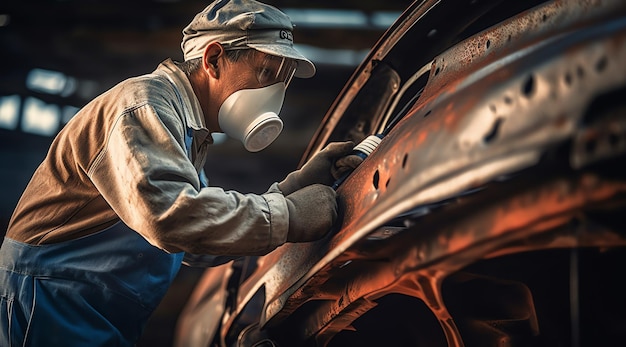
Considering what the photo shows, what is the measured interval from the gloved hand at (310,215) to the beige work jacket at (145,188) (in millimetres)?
29

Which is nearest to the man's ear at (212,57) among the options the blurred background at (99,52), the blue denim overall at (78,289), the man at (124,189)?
the man at (124,189)

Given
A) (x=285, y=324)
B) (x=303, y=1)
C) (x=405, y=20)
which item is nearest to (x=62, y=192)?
(x=285, y=324)

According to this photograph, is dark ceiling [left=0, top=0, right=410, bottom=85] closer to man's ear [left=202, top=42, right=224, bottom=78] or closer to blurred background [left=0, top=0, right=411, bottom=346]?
blurred background [left=0, top=0, right=411, bottom=346]

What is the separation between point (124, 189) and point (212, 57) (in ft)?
1.64

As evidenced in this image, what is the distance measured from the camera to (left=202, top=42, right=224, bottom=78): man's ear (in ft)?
6.27

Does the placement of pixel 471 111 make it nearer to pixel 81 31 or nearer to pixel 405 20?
pixel 405 20

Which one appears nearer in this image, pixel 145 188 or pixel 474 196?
pixel 474 196

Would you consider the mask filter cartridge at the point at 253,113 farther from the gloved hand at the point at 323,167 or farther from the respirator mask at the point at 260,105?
the gloved hand at the point at 323,167

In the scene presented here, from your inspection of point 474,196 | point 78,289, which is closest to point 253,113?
point 78,289

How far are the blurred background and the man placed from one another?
9.31ft

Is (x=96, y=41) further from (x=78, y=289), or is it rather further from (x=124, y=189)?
(x=124, y=189)

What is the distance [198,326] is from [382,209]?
151cm

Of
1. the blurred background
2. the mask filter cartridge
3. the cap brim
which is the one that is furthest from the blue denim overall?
the blurred background

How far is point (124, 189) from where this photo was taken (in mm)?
1589
